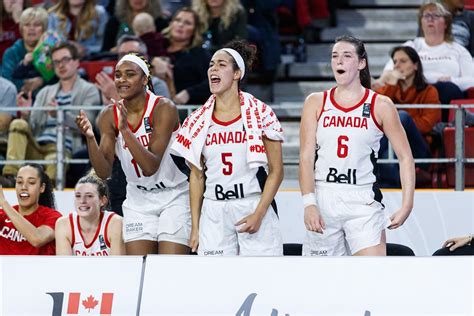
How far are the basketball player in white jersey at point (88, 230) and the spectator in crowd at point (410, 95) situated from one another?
3221 mm

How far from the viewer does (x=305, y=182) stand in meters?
7.02

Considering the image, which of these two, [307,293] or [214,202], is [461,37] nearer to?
[214,202]

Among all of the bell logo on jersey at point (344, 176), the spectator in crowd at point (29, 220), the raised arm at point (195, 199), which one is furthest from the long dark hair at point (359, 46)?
the spectator in crowd at point (29, 220)

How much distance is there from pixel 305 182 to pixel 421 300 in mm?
1336

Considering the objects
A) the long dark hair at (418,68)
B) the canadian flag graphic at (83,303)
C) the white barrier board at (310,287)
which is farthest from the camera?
the long dark hair at (418,68)

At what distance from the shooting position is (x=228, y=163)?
7207 millimetres

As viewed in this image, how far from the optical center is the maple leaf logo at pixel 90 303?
6062 mm

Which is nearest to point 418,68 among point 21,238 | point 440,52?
point 440,52

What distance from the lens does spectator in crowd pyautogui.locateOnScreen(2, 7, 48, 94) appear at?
483 inches

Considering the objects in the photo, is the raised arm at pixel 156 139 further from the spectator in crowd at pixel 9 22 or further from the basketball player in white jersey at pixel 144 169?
the spectator in crowd at pixel 9 22

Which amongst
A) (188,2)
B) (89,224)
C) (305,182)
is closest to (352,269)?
(305,182)

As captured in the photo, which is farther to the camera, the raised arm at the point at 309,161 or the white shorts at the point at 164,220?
the white shorts at the point at 164,220

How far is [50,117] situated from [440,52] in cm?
380

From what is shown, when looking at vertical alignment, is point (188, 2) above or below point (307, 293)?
above
